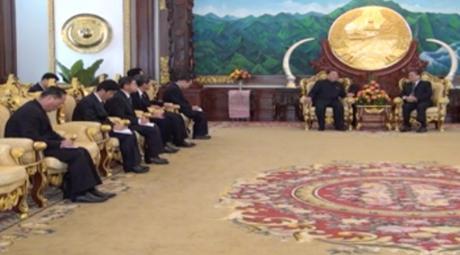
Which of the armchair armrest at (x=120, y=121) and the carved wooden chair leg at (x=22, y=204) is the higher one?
the armchair armrest at (x=120, y=121)

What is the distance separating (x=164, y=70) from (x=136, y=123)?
222 inches

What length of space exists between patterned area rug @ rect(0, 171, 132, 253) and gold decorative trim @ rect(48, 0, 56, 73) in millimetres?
7182

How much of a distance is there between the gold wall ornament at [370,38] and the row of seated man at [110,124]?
4.31m

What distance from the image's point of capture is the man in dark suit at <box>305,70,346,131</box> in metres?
12.0

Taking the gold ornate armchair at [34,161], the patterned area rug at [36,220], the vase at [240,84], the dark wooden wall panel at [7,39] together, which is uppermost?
the dark wooden wall panel at [7,39]

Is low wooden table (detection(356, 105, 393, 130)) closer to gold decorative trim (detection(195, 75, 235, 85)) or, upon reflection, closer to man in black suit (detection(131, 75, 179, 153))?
gold decorative trim (detection(195, 75, 235, 85))

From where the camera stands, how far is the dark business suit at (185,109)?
10742 millimetres

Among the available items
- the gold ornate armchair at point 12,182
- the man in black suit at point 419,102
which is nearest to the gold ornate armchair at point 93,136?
the gold ornate armchair at point 12,182

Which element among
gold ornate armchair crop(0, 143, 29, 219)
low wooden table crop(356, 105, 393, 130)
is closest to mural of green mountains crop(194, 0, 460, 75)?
low wooden table crop(356, 105, 393, 130)

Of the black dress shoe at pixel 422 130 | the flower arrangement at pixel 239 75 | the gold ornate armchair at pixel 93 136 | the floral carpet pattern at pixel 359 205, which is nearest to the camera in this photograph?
the floral carpet pattern at pixel 359 205

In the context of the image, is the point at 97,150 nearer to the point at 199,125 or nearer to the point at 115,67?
the point at 199,125

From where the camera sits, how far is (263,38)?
14336mm

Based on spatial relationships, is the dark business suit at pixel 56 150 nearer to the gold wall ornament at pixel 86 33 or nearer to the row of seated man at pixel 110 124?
the row of seated man at pixel 110 124

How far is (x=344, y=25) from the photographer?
14.0 metres
